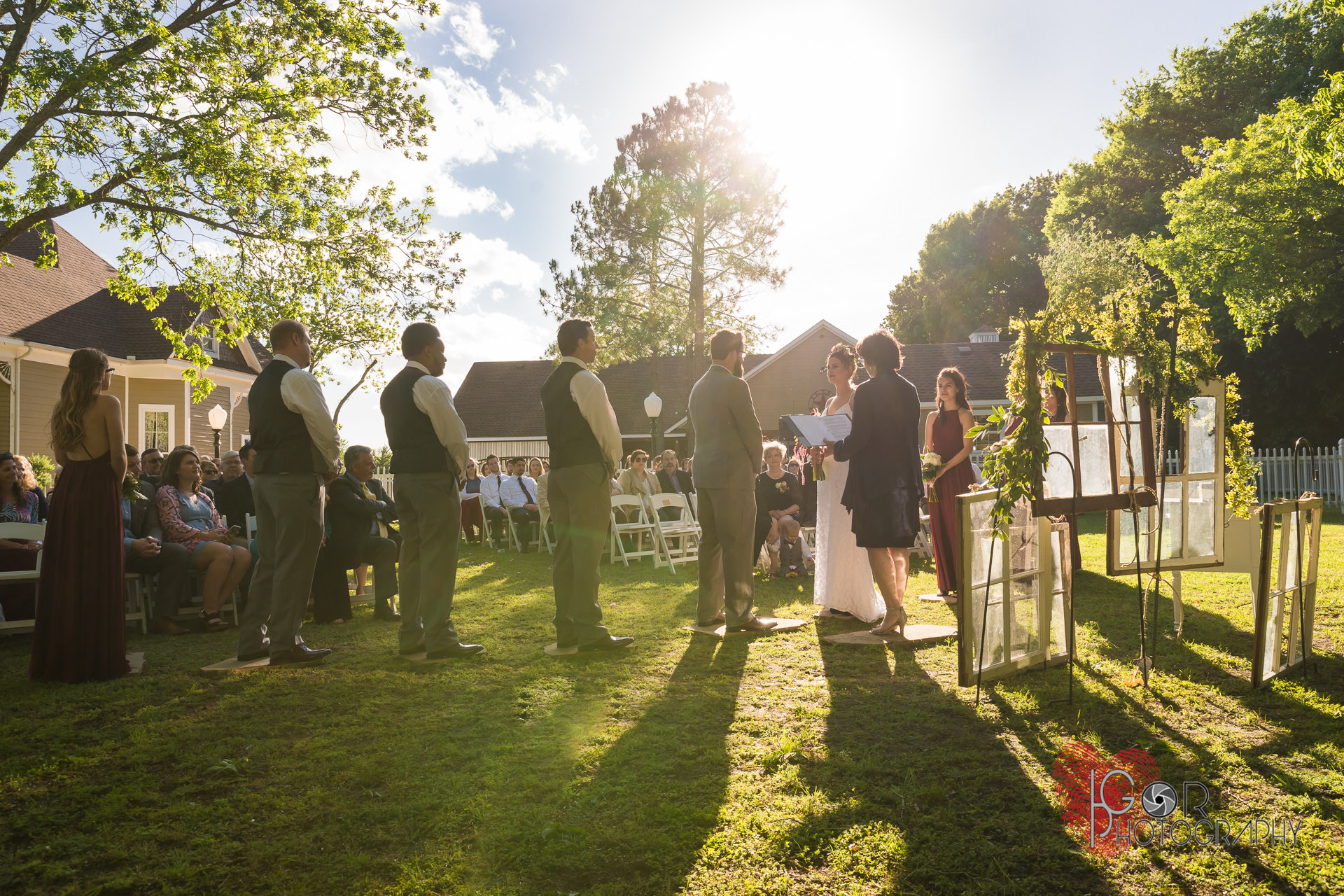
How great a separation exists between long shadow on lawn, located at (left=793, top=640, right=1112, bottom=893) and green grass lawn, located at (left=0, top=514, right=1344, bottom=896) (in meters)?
0.01

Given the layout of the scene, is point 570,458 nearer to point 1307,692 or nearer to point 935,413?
point 935,413

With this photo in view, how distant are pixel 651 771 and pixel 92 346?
23.4 meters

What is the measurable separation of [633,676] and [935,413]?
3.61 meters

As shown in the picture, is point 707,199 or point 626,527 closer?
point 626,527

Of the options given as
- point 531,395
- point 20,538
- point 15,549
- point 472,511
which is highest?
point 531,395

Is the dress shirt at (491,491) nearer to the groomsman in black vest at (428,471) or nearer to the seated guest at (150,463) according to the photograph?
the seated guest at (150,463)

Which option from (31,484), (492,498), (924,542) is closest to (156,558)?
(31,484)

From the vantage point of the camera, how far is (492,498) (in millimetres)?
14242

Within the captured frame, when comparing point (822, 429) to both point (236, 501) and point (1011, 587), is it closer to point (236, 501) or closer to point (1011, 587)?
point (1011, 587)

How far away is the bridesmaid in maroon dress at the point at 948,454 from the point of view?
6719 millimetres

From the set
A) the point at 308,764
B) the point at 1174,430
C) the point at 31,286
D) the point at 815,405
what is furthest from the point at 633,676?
the point at 1174,430

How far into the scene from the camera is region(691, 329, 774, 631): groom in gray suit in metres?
5.73

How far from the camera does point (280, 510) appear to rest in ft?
16.2

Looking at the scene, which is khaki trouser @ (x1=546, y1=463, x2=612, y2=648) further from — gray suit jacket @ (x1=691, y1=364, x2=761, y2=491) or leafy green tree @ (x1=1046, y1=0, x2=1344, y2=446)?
leafy green tree @ (x1=1046, y1=0, x2=1344, y2=446)
